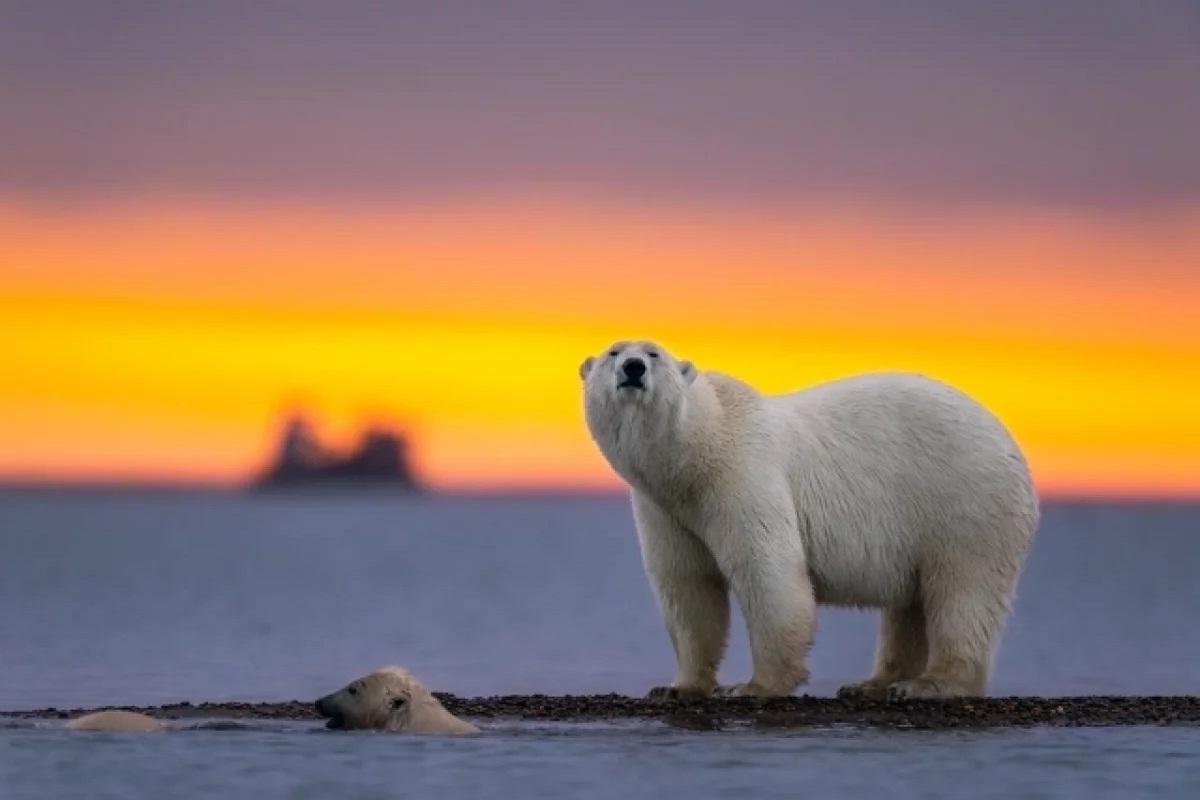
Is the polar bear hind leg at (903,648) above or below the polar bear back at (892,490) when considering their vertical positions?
below

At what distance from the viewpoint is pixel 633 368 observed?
19594mm

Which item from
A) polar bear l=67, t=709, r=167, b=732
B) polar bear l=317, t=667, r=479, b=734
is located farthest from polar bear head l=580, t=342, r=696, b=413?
polar bear l=67, t=709, r=167, b=732

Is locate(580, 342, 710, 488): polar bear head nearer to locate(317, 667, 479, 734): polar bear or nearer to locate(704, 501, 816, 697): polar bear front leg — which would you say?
locate(704, 501, 816, 697): polar bear front leg

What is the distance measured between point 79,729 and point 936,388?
26.2 feet

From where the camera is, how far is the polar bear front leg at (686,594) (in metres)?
20.9

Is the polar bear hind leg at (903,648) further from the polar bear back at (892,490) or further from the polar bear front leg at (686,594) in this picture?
the polar bear front leg at (686,594)

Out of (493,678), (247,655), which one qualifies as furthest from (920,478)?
(247,655)

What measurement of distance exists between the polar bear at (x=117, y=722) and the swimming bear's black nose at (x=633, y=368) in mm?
4697

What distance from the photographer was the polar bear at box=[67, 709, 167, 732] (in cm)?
1986

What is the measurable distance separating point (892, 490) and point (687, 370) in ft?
7.59

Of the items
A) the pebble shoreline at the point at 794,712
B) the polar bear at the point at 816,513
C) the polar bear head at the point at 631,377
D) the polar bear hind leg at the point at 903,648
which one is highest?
the polar bear head at the point at 631,377

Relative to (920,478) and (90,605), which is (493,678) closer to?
(920,478)

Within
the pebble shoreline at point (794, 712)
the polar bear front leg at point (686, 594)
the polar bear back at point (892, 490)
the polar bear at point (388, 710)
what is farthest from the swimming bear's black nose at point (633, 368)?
the polar bear at point (388, 710)

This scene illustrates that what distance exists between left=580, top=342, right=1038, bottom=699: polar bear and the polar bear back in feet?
0.04
